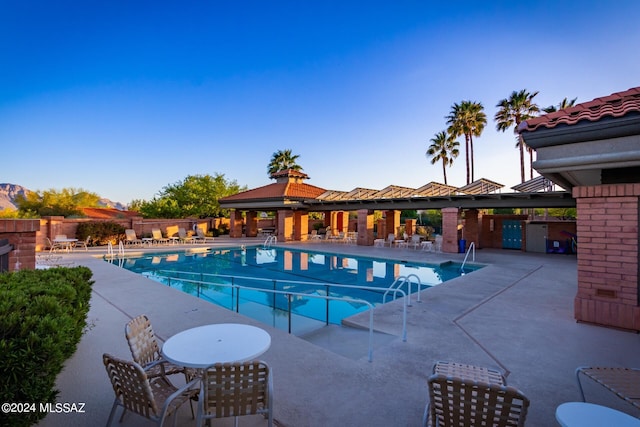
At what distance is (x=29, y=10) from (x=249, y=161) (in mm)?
26339

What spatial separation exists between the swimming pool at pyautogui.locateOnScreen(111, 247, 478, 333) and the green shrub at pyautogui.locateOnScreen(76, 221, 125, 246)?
590cm

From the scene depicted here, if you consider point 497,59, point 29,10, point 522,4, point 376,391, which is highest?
point 29,10

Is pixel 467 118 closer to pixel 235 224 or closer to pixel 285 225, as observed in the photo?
pixel 285 225

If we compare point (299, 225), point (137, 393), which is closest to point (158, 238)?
point (299, 225)

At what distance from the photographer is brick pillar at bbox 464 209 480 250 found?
19.1 metres

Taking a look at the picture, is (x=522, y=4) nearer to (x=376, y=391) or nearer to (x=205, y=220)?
(x=376, y=391)

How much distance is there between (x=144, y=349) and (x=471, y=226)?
19.6 m

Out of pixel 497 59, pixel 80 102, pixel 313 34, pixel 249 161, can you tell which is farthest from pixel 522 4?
pixel 249 161

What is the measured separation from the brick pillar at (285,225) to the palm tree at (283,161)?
16.0 metres

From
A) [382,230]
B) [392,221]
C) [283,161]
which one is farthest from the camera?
[283,161]

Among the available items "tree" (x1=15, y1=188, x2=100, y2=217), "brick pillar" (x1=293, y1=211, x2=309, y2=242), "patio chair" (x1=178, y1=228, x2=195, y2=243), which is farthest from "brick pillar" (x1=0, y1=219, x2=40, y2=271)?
"tree" (x1=15, y1=188, x2=100, y2=217)

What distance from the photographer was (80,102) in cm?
2236

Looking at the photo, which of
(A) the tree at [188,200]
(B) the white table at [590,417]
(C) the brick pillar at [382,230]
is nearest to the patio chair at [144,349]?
(B) the white table at [590,417]

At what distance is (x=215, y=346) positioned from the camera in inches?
126
